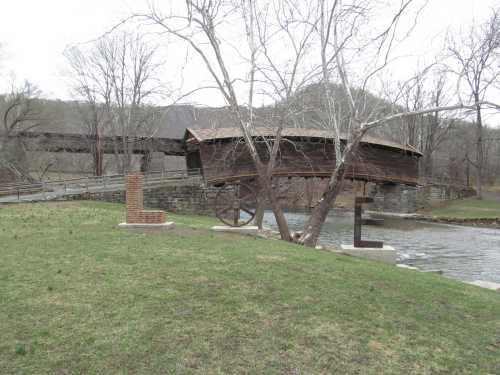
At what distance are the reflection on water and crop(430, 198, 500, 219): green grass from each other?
4.69m

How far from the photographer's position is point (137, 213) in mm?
10078

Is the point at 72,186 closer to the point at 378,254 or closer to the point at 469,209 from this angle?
the point at 378,254

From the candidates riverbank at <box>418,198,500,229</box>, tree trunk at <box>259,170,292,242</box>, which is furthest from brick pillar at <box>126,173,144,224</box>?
riverbank at <box>418,198,500,229</box>

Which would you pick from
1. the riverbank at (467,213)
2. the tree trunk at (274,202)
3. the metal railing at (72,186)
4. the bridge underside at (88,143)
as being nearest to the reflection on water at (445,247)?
the riverbank at (467,213)

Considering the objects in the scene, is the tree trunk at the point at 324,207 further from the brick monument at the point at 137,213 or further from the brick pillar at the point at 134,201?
the brick pillar at the point at 134,201

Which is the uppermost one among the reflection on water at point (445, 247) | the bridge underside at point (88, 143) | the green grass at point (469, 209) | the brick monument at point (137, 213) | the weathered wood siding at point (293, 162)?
the bridge underside at point (88, 143)

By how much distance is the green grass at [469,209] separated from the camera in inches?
1166

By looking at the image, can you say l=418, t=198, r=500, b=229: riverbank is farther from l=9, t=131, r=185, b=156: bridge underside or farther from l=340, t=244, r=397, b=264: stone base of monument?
l=9, t=131, r=185, b=156: bridge underside

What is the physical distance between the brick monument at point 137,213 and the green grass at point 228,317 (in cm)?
286

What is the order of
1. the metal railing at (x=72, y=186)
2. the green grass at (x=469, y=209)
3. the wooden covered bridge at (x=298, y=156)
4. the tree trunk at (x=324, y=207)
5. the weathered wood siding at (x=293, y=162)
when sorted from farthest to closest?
the green grass at (x=469, y=209)
the weathered wood siding at (x=293, y=162)
the wooden covered bridge at (x=298, y=156)
the metal railing at (x=72, y=186)
the tree trunk at (x=324, y=207)

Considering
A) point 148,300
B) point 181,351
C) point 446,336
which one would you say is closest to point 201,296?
point 148,300

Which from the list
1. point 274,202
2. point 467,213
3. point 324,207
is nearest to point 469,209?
point 467,213

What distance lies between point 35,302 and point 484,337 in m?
4.79

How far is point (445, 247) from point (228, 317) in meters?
15.1
